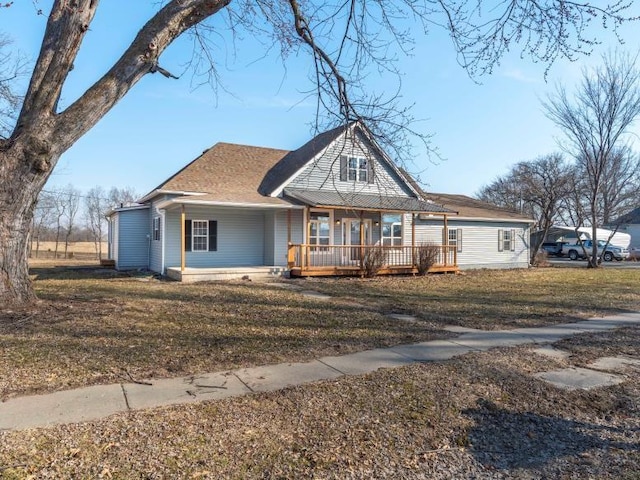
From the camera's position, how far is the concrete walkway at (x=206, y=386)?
354 cm

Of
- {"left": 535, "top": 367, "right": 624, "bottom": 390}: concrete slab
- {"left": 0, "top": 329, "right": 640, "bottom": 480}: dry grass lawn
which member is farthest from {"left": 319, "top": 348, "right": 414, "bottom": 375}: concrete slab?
{"left": 535, "top": 367, "right": 624, "bottom": 390}: concrete slab

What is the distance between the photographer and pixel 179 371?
185 inches

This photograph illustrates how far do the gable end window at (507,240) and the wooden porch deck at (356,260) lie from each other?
521cm

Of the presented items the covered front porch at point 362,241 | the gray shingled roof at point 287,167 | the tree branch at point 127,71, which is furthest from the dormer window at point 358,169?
the tree branch at point 127,71

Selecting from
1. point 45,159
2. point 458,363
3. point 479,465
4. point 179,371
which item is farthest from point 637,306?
point 45,159

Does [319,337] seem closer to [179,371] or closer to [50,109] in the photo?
[179,371]

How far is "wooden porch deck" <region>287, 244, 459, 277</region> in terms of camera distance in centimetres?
1661

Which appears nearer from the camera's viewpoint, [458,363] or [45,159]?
[458,363]

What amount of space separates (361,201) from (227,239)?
18.8ft

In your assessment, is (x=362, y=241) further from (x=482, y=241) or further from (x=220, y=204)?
(x=482, y=241)

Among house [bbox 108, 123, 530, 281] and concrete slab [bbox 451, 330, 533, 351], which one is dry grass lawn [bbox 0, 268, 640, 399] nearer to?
concrete slab [bbox 451, 330, 533, 351]

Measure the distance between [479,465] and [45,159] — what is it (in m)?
7.55

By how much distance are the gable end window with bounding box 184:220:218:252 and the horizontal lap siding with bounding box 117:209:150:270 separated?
399cm

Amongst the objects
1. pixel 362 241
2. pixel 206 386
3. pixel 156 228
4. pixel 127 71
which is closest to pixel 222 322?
pixel 206 386
